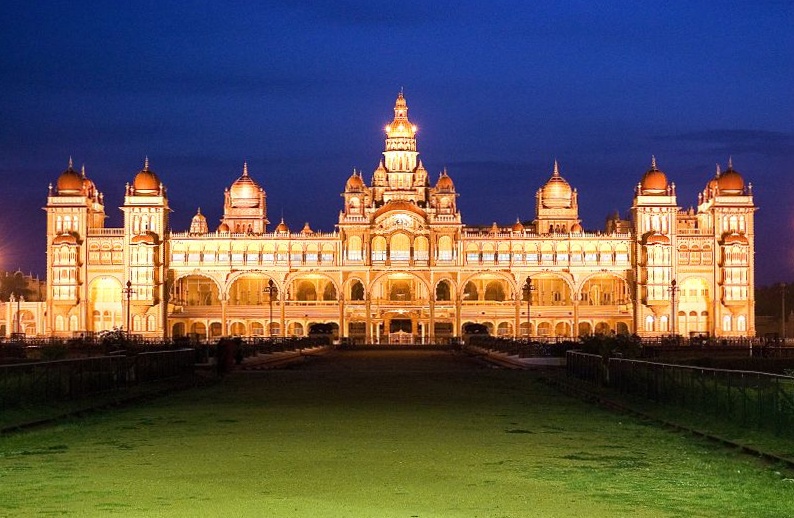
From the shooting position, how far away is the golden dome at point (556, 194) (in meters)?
140

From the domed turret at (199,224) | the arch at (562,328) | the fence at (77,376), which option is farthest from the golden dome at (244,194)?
the fence at (77,376)

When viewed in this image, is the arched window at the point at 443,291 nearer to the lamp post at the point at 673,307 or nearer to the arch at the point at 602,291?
the arch at the point at 602,291

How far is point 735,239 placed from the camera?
11650 centimetres

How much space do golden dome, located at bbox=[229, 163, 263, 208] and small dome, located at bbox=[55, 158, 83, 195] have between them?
76.1 feet

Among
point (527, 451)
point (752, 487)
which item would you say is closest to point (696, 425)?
point (527, 451)

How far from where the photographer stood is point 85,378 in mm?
31094

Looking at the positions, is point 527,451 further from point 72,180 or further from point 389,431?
point 72,180

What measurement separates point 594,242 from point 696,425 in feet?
318

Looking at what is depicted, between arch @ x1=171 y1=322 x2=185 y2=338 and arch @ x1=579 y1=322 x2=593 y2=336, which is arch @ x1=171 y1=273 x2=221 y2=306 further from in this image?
arch @ x1=579 y1=322 x2=593 y2=336

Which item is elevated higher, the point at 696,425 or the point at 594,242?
the point at 594,242

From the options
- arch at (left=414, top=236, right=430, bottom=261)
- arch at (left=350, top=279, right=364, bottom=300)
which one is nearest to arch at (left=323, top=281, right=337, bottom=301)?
arch at (left=350, top=279, right=364, bottom=300)

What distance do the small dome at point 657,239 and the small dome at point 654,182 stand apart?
18.6 feet

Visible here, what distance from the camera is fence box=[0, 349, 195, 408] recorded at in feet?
88.0

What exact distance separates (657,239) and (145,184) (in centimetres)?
4633
